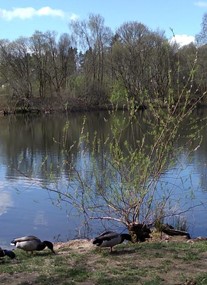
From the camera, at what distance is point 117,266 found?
7.44m

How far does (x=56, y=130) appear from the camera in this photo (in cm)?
4350

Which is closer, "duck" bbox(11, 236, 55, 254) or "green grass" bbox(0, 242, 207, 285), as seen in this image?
"green grass" bbox(0, 242, 207, 285)

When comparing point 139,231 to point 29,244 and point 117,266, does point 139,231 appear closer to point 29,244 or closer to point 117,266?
point 29,244

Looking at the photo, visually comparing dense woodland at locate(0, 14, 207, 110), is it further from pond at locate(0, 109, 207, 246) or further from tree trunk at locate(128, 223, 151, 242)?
tree trunk at locate(128, 223, 151, 242)

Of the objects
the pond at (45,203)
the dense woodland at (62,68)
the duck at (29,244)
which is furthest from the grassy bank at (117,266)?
the dense woodland at (62,68)

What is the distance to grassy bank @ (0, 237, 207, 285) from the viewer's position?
667cm

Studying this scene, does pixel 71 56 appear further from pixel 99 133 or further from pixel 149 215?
pixel 149 215

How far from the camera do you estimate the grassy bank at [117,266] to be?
667 cm

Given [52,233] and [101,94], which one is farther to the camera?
[101,94]

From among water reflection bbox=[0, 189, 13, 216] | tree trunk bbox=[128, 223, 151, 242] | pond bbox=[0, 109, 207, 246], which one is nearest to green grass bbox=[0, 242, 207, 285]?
tree trunk bbox=[128, 223, 151, 242]

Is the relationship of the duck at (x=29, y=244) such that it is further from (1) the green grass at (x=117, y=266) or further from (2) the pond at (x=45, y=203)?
(2) the pond at (x=45, y=203)

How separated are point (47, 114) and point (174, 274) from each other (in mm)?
61217

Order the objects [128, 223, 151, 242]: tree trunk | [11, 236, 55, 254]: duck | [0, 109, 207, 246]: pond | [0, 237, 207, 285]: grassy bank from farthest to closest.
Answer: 1. [0, 109, 207, 246]: pond
2. [128, 223, 151, 242]: tree trunk
3. [11, 236, 55, 254]: duck
4. [0, 237, 207, 285]: grassy bank

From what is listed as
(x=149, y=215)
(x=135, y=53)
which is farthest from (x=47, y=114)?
(x=149, y=215)
